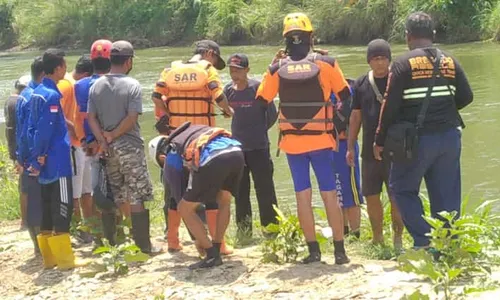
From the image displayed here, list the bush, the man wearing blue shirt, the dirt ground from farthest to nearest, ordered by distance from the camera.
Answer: the bush → the man wearing blue shirt → the dirt ground

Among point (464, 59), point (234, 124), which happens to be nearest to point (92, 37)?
point (464, 59)

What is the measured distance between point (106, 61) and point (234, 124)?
1233 mm

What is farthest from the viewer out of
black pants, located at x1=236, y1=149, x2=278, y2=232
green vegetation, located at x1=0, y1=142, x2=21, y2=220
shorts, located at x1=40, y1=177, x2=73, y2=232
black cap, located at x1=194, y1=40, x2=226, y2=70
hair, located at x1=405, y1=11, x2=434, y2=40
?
green vegetation, located at x1=0, y1=142, x2=21, y2=220

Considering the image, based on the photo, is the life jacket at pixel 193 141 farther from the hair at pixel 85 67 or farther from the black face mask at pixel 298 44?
the hair at pixel 85 67

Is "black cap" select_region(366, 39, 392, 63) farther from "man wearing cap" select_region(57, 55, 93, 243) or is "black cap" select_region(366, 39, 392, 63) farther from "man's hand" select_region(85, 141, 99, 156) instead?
"man wearing cap" select_region(57, 55, 93, 243)

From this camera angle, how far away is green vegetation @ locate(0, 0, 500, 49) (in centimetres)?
2609

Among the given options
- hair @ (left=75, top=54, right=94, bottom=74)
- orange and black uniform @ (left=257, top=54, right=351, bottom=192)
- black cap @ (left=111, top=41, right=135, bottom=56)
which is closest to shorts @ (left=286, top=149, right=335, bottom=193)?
orange and black uniform @ (left=257, top=54, right=351, bottom=192)

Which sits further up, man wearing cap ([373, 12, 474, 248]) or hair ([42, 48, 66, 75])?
hair ([42, 48, 66, 75])

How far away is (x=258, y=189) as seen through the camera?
7.32m

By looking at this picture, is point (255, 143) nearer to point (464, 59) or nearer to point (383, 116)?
point (383, 116)

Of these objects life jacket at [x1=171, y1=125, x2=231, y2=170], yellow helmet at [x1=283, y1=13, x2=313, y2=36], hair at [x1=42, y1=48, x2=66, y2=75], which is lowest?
life jacket at [x1=171, y1=125, x2=231, y2=170]

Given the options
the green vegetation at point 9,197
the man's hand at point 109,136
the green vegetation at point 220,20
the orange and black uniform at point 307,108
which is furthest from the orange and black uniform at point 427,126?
the green vegetation at point 220,20

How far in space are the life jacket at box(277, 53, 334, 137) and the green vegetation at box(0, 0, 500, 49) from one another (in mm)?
19639

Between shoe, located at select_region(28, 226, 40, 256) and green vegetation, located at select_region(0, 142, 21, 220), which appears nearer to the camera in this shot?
shoe, located at select_region(28, 226, 40, 256)
